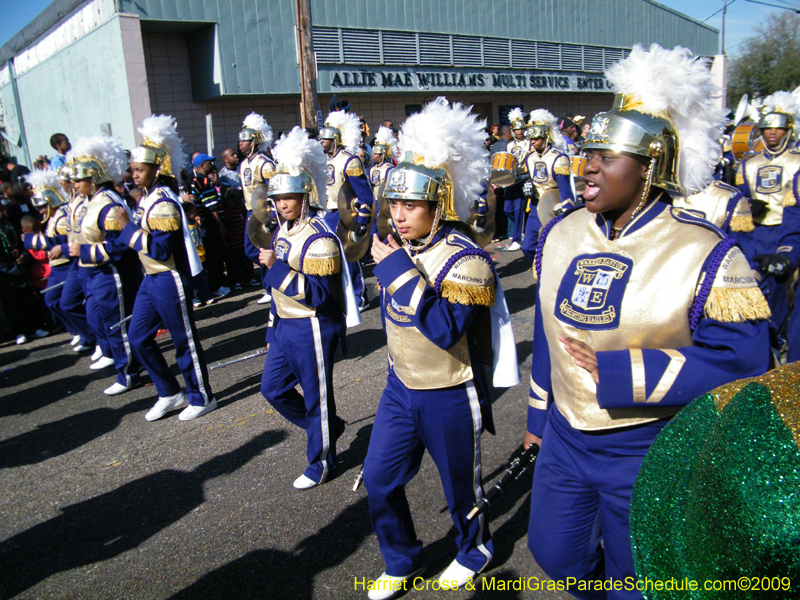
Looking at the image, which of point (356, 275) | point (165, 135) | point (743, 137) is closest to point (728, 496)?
point (165, 135)

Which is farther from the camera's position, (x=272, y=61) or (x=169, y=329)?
(x=272, y=61)

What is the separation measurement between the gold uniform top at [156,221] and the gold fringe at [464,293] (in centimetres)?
316

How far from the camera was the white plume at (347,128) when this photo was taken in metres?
9.02

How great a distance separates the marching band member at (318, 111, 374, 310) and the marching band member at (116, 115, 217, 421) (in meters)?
2.64

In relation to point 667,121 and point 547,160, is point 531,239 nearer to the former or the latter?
point 547,160

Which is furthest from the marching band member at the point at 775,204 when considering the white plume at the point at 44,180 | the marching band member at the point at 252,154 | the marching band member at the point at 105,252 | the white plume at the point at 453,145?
the white plume at the point at 44,180

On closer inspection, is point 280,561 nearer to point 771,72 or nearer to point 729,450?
point 729,450

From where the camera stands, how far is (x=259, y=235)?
4.59 meters

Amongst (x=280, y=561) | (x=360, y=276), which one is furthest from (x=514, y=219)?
(x=280, y=561)

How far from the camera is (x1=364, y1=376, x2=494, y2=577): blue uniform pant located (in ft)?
9.12

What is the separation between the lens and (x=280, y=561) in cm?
323

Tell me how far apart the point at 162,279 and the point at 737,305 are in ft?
14.6

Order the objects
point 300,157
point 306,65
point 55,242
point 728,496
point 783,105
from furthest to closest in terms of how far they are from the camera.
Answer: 1. point 306,65
2. point 55,242
3. point 783,105
4. point 300,157
5. point 728,496

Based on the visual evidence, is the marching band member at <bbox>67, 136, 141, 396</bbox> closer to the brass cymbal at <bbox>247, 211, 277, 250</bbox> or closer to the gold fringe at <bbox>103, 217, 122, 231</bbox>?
the gold fringe at <bbox>103, 217, 122, 231</bbox>
